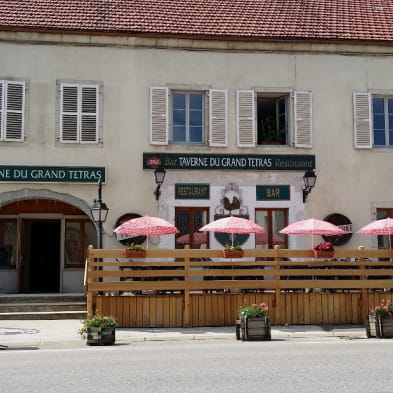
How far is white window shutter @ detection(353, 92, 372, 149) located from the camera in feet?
58.2

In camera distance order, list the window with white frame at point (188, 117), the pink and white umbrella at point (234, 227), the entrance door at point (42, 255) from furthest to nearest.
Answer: the entrance door at point (42, 255) → the window with white frame at point (188, 117) → the pink and white umbrella at point (234, 227)

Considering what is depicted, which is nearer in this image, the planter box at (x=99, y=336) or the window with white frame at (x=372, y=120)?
the planter box at (x=99, y=336)

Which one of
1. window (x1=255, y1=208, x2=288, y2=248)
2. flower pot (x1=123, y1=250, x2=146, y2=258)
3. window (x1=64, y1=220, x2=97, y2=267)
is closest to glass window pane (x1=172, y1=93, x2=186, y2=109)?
window (x1=255, y1=208, x2=288, y2=248)

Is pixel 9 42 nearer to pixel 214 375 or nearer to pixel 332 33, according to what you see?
pixel 332 33

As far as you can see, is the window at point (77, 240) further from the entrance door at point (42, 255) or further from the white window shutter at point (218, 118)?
the white window shutter at point (218, 118)

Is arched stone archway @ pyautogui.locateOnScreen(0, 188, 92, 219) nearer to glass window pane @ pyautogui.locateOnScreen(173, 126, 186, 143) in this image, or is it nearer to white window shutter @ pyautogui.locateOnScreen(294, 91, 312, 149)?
glass window pane @ pyautogui.locateOnScreen(173, 126, 186, 143)

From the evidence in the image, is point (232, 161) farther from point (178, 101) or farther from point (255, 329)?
point (255, 329)

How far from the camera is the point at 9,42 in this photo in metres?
16.8

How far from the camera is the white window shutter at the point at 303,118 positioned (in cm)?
1755

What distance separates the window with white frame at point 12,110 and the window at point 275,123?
5.87m

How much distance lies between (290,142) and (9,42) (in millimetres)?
8114

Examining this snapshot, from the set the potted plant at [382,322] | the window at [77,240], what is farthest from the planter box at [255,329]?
the window at [77,240]

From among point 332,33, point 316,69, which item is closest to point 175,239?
point 316,69

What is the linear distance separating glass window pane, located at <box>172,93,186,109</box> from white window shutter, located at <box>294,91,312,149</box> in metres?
3.15
